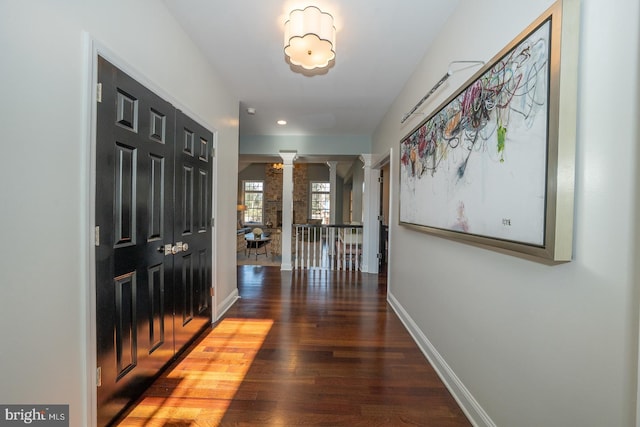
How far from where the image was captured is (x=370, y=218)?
4.92 meters

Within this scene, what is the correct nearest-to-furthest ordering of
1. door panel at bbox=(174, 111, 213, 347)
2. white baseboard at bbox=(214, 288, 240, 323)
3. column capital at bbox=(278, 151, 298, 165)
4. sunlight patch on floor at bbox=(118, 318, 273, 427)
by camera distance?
sunlight patch on floor at bbox=(118, 318, 273, 427), door panel at bbox=(174, 111, 213, 347), white baseboard at bbox=(214, 288, 240, 323), column capital at bbox=(278, 151, 298, 165)

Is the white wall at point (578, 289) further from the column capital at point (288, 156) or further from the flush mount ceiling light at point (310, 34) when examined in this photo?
the column capital at point (288, 156)

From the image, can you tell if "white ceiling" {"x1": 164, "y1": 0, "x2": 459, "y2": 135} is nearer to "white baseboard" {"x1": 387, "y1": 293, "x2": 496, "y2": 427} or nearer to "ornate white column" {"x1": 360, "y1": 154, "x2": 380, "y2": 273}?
"ornate white column" {"x1": 360, "y1": 154, "x2": 380, "y2": 273}

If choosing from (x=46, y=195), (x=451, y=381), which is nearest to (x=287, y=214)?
(x=451, y=381)

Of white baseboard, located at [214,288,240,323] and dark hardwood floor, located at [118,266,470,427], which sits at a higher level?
white baseboard, located at [214,288,240,323]

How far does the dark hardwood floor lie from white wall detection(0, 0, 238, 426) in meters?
0.60

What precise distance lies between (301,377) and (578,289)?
167 centimetres

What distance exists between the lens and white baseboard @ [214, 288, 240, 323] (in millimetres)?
2821

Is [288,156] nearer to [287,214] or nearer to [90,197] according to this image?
[287,214]

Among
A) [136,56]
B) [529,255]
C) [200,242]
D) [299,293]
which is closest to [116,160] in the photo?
[136,56]

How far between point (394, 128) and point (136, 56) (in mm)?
2688

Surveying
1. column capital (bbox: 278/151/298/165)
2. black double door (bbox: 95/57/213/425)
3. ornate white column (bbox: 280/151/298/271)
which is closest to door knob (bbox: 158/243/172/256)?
black double door (bbox: 95/57/213/425)

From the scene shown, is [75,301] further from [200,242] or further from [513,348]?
[513,348]

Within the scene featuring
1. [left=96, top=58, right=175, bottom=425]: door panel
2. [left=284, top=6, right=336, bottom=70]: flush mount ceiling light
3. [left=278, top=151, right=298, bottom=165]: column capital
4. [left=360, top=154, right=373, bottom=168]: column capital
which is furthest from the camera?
[left=278, top=151, right=298, bottom=165]: column capital
